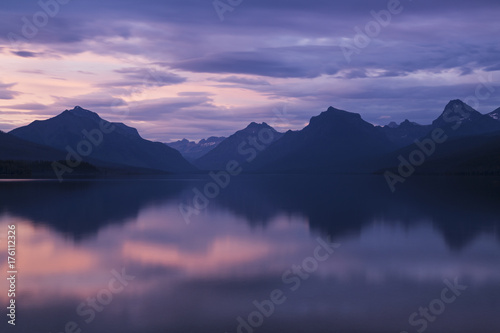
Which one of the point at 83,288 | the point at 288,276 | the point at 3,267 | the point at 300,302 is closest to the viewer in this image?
the point at 300,302

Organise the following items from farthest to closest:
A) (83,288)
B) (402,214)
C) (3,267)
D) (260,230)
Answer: (402,214)
(260,230)
(3,267)
(83,288)

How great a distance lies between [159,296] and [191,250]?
10.4 meters

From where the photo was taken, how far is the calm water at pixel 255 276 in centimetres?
1522

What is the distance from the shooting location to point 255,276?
2133cm

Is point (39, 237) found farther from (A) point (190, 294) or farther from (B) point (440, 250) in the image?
(B) point (440, 250)

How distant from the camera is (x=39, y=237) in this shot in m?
31.9

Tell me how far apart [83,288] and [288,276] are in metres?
8.91

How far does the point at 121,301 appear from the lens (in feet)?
56.6

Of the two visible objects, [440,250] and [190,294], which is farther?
[440,250]

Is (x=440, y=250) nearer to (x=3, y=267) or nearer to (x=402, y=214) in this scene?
→ (x=402, y=214)

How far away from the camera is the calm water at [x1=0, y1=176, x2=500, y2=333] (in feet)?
49.9

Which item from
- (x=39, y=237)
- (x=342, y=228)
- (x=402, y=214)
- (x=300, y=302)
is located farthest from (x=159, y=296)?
(x=402, y=214)

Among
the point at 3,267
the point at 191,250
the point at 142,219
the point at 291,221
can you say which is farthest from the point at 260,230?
the point at 3,267

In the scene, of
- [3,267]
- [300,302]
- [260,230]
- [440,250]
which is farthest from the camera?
[260,230]
